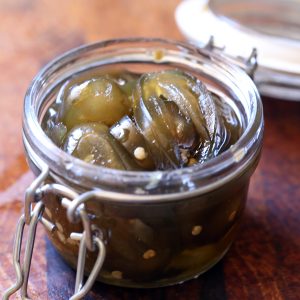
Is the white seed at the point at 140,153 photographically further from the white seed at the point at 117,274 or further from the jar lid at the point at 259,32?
the jar lid at the point at 259,32

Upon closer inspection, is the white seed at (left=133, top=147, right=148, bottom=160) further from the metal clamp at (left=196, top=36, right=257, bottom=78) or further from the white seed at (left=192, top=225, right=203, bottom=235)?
the metal clamp at (left=196, top=36, right=257, bottom=78)

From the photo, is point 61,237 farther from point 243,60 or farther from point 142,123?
point 243,60

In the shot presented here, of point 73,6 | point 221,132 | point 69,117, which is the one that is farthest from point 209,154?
point 73,6

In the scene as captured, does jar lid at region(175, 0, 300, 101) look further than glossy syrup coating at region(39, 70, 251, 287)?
Yes

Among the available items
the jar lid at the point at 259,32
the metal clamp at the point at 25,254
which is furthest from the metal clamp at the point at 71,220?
the jar lid at the point at 259,32

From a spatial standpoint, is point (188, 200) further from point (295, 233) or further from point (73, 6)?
point (73, 6)

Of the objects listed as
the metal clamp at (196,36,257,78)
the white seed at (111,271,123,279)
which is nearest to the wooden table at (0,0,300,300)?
the white seed at (111,271,123,279)
